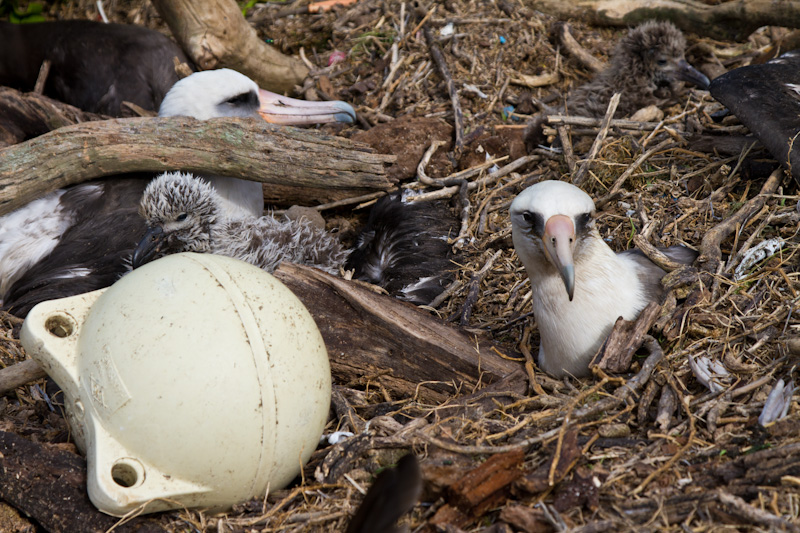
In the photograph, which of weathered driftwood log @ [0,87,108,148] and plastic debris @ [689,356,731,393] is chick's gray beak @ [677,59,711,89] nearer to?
plastic debris @ [689,356,731,393]

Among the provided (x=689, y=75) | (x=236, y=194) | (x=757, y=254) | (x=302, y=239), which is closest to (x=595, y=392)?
(x=757, y=254)

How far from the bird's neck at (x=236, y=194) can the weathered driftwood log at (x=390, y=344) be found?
4.45 feet

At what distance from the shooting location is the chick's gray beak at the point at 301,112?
17.5ft

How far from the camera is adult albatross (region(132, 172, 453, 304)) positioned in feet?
13.9

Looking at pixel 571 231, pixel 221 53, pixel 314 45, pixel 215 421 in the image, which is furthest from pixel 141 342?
pixel 314 45

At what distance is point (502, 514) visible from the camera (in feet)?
7.92

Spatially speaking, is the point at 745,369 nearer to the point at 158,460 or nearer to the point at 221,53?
the point at 158,460

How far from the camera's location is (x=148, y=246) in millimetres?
4172

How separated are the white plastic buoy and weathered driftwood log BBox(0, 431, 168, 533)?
0.08 m

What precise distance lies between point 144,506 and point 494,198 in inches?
127

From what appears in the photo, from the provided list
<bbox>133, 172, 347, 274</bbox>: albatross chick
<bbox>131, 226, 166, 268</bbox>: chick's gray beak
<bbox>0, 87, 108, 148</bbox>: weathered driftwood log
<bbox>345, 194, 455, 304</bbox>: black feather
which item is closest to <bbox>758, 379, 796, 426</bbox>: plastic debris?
<bbox>345, 194, 455, 304</bbox>: black feather

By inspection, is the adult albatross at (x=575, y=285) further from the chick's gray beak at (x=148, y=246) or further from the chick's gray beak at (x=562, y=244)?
the chick's gray beak at (x=148, y=246)

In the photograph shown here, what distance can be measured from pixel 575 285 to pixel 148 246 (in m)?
2.42

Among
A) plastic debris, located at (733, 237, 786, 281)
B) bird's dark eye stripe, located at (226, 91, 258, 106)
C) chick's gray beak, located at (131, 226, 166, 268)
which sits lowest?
chick's gray beak, located at (131, 226, 166, 268)
